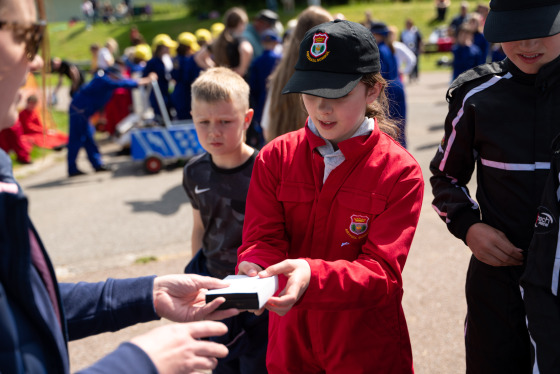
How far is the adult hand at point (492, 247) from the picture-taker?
82.7 inches

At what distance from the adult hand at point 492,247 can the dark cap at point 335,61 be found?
79 cm

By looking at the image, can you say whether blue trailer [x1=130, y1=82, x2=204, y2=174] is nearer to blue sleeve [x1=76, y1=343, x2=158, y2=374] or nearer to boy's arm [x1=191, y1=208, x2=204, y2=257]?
boy's arm [x1=191, y1=208, x2=204, y2=257]


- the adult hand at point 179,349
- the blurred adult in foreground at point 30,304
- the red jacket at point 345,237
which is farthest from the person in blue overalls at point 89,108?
the adult hand at point 179,349

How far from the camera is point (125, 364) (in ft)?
4.17

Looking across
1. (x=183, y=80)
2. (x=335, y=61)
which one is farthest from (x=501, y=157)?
(x=183, y=80)

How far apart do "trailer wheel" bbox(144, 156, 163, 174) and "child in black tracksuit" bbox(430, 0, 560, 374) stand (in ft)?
23.8

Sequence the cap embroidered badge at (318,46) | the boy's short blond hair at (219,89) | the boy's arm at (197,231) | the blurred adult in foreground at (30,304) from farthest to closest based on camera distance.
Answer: the boy's arm at (197,231) < the boy's short blond hair at (219,89) < the cap embroidered badge at (318,46) < the blurred adult in foreground at (30,304)

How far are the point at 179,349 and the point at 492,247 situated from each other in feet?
4.38

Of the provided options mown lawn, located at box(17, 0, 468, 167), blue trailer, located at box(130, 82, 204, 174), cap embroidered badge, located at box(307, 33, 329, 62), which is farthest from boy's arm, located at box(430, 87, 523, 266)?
mown lawn, located at box(17, 0, 468, 167)

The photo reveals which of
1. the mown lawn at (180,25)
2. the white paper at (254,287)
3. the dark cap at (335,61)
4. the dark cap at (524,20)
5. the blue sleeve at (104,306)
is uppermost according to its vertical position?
the dark cap at (524,20)

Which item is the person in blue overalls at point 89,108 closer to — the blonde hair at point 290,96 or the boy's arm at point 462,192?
the blonde hair at point 290,96

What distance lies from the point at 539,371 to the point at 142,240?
4870mm

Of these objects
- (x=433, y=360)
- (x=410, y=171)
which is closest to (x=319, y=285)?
(x=410, y=171)

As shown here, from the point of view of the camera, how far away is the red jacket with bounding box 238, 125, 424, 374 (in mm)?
1878
